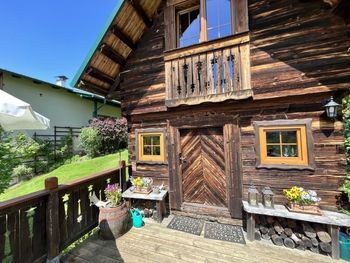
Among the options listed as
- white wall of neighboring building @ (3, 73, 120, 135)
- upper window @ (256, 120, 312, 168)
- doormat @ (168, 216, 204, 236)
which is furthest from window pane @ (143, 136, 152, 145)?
white wall of neighboring building @ (3, 73, 120, 135)

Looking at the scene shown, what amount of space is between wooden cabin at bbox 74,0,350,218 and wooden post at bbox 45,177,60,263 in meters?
2.31

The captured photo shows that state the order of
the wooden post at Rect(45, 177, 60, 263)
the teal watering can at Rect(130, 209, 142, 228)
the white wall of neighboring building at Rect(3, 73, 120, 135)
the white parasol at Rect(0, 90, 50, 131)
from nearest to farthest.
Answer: the white parasol at Rect(0, 90, 50, 131), the wooden post at Rect(45, 177, 60, 263), the teal watering can at Rect(130, 209, 142, 228), the white wall of neighboring building at Rect(3, 73, 120, 135)

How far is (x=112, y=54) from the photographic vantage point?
4.86m

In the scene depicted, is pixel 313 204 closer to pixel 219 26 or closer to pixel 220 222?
pixel 220 222

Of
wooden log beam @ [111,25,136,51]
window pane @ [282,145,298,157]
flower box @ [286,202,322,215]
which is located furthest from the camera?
wooden log beam @ [111,25,136,51]

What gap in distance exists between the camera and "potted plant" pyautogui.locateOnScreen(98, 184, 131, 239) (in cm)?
343

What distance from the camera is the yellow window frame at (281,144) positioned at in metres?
3.42

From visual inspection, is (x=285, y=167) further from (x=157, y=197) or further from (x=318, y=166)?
(x=157, y=197)

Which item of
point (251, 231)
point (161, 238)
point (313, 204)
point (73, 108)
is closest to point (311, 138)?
point (313, 204)

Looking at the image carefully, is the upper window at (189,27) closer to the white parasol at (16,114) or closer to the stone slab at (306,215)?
the white parasol at (16,114)

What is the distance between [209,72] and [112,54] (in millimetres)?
2670

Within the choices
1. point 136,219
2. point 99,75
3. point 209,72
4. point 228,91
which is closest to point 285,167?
point 228,91

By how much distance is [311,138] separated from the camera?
11.0 feet

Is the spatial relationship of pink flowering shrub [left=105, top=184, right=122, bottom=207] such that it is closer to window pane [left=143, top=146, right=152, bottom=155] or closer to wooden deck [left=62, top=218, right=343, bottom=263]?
wooden deck [left=62, top=218, right=343, bottom=263]
